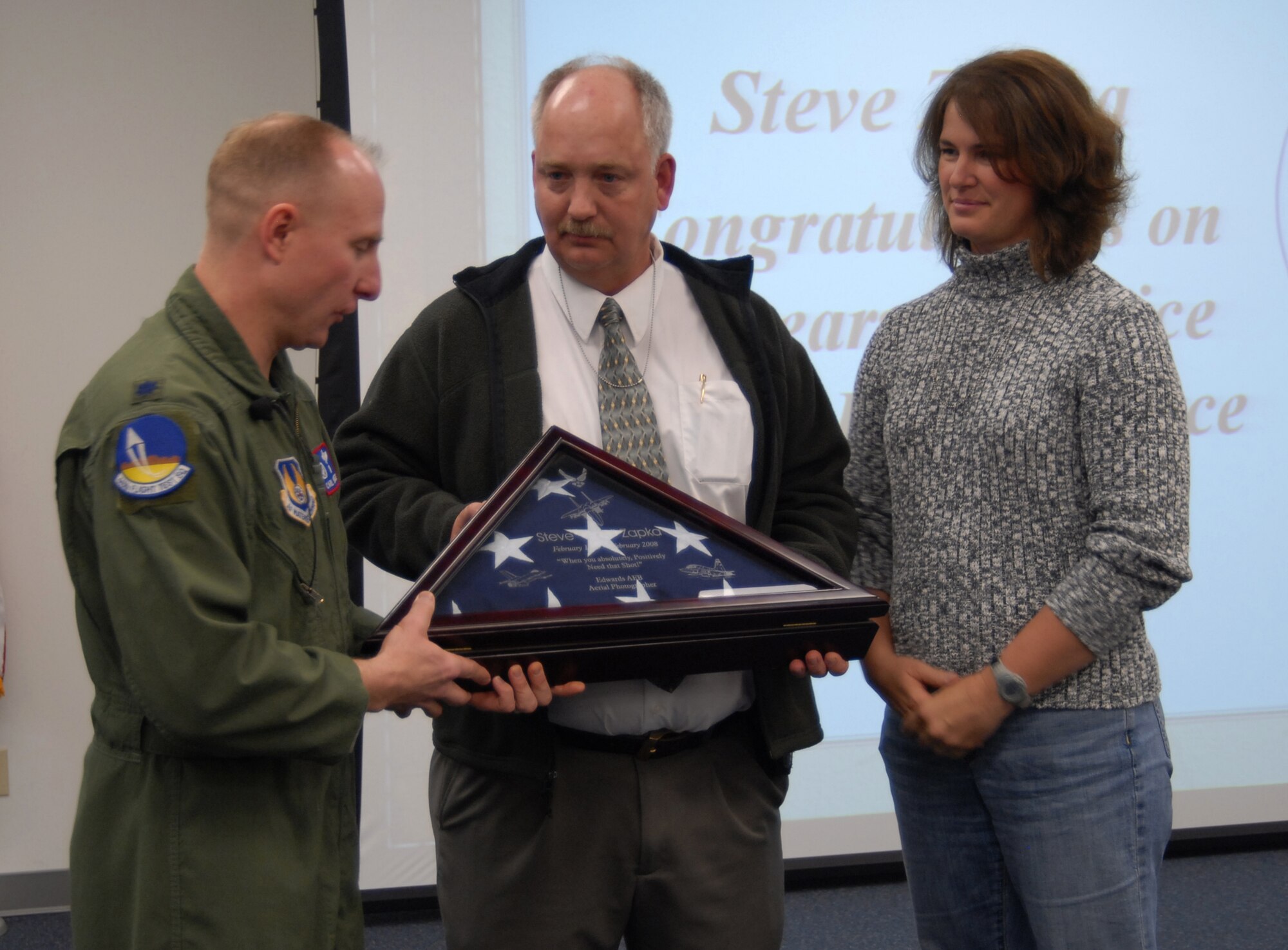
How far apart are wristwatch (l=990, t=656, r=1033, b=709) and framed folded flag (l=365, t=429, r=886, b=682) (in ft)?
0.66

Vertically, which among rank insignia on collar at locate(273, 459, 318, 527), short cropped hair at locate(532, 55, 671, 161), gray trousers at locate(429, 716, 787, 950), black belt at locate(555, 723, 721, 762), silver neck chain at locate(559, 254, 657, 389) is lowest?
gray trousers at locate(429, 716, 787, 950)

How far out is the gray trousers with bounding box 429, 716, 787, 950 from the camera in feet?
4.95

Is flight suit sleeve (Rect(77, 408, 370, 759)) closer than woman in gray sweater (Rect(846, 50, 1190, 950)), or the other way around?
flight suit sleeve (Rect(77, 408, 370, 759))

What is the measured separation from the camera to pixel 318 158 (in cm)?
123

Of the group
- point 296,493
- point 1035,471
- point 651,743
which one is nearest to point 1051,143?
point 1035,471

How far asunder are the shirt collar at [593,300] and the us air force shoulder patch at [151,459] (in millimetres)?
662

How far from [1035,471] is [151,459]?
3.49 feet

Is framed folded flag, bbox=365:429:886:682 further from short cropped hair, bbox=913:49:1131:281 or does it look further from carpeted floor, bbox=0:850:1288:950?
carpeted floor, bbox=0:850:1288:950

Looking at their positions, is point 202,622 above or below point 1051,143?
below

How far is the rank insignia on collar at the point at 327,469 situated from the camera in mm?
1356

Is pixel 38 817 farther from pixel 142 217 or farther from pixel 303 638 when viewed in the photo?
pixel 303 638

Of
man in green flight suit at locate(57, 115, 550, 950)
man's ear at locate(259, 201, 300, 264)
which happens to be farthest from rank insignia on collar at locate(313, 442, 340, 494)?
man's ear at locate(259, 201, 300, 264)

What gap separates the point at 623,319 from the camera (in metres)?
1.62

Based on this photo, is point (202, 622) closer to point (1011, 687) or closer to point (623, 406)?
point (623, 406)
